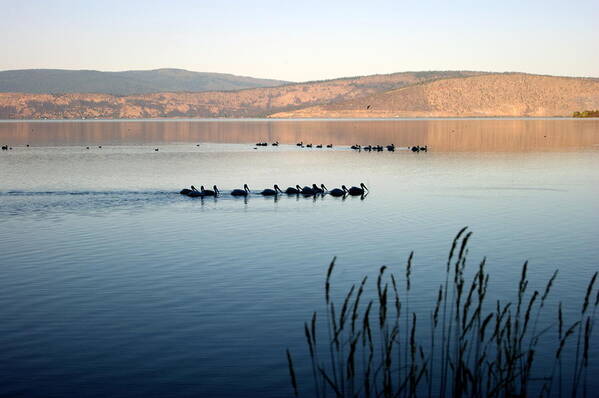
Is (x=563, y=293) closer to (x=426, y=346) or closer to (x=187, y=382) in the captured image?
(x=426, y=346)

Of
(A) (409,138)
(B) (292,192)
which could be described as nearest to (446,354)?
(B) (292,192)

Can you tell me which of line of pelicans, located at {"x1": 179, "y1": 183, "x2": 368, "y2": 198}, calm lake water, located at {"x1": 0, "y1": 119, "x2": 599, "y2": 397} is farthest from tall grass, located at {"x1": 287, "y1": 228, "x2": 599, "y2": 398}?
line of pelicans, located at {"x1": 179, "y1": 183, "x2": 368, "y2": 198}

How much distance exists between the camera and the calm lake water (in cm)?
1202

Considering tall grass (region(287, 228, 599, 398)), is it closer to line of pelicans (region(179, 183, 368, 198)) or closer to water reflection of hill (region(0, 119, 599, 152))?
line of pelicans (region(179, 183, 368, 198))

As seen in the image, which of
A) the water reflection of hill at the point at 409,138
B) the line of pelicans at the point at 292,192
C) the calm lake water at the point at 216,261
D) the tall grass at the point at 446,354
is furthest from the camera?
the water reflection of hill at the point at 409,138

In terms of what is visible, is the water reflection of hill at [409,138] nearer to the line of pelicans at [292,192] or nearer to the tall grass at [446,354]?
the line of pelicans at [292,192]

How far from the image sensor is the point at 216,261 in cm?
2017

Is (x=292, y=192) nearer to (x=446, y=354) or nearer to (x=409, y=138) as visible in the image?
(x=446, y=354)

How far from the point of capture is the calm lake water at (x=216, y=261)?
12.0 m

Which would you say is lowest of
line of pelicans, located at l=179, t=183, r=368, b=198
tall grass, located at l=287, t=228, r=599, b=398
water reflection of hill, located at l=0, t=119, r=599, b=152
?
tall grass, located at l=287, t=228, r=599, b=398

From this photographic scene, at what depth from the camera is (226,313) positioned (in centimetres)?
1488

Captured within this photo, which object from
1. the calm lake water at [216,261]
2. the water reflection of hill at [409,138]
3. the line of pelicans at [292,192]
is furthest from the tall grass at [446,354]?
the water reflection of hill at [409,138]

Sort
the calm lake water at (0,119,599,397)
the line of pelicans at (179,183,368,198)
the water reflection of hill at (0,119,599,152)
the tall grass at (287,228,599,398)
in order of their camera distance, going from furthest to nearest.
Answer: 1. the water reflection of hill at (0,119,599,152)
2. the line of pelicans at (179,183,368,198)
3. the calm lake water at (0,119,599,397)
4. the tall grass at (287,228,599,398)

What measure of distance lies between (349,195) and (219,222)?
35.2ft
